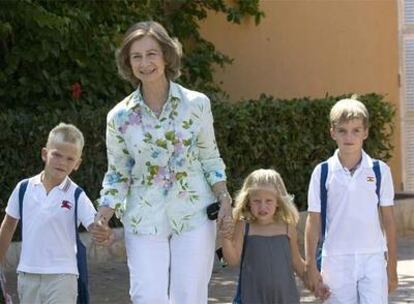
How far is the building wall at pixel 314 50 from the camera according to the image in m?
12.2

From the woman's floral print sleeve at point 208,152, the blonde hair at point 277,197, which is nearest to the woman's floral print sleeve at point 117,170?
the woman's floral print sleeve at point 208,152

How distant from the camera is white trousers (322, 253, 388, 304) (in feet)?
18.9

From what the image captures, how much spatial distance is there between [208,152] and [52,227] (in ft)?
3.54

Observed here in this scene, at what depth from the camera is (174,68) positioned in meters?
5.32

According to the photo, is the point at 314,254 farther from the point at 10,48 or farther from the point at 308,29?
the point at 308,29

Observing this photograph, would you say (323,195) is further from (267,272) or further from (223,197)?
(223,197)

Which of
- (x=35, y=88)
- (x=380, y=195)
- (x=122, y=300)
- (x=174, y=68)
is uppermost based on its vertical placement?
(x=35, y=88)

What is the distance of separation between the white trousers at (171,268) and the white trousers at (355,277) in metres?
0.97

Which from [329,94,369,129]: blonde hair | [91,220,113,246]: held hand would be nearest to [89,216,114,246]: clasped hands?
[91,220,113,246]: held hand

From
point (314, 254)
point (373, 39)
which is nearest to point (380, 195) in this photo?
point (314, 254)

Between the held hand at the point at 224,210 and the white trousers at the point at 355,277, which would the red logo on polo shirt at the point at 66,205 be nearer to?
the held hand at the point at 224,210

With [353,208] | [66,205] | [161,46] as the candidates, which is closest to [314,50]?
[353,208]

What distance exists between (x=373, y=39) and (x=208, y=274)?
7582 millimetres

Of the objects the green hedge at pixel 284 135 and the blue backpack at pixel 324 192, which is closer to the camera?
the blue backpack at pixel 324 192
